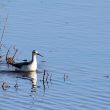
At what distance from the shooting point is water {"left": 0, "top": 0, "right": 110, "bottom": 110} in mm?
18188

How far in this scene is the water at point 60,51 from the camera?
1819 cm

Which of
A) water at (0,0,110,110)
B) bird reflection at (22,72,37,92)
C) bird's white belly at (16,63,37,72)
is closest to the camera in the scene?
water at (0,0,110,110)

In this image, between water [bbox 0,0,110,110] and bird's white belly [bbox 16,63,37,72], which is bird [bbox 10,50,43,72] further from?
water [bbox 0,0,110,110]

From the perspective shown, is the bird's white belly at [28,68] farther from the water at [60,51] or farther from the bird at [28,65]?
the water at [60,51]

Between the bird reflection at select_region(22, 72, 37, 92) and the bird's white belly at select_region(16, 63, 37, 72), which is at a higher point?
the bird's white belly at select_region(16, 63, 37, 72)

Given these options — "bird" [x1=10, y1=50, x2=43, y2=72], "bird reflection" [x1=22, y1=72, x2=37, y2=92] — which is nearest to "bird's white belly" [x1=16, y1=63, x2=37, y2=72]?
"bird" [x1=10, y1=50, x2=43, y2=72]

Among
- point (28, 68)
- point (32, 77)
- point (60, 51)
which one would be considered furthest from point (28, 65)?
point (60, 51)

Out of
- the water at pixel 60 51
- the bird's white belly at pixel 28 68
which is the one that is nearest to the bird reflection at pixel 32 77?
the water at pixel 60 51

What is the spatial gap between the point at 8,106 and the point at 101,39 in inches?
358

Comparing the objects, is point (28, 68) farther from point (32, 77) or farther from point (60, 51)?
point (60, 51)

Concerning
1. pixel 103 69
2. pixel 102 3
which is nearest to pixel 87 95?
pixel 103 69

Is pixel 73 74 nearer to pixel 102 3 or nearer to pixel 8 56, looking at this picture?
pixel 8 56

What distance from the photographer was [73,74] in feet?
69.5

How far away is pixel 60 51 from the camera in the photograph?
2416cm
